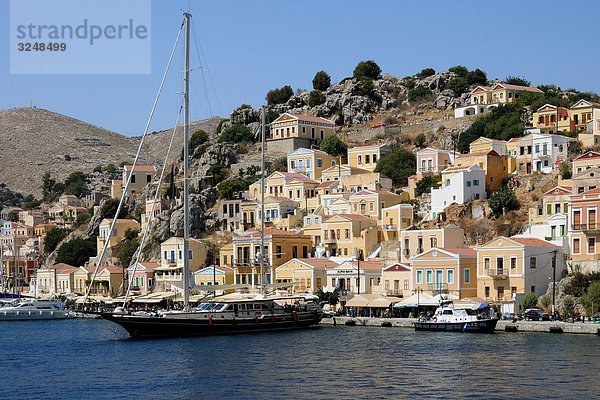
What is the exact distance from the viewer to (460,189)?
89062 millimetres

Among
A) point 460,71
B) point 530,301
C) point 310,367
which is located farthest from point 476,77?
Result: point 310,367

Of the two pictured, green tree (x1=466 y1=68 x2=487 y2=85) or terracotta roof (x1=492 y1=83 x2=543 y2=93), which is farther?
green tree (x1=466 y1=68 x2=487 y2=85)

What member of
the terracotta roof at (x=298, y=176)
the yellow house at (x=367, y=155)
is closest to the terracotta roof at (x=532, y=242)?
the terracotta roof at (x=298, y=176)

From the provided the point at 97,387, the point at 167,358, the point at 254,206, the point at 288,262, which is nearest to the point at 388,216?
the point at 288,262

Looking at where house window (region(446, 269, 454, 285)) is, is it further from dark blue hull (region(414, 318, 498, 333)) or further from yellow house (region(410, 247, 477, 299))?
dark blue hull (region(414, 318, 498, 333))

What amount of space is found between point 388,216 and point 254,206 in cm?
1890

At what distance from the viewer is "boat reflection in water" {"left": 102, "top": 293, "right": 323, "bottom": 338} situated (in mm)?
63000

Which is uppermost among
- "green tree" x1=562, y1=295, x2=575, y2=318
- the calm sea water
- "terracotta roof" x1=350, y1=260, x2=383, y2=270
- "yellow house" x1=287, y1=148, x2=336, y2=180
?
"yellow house" x1=287, y1=148, x2=336, y2=180

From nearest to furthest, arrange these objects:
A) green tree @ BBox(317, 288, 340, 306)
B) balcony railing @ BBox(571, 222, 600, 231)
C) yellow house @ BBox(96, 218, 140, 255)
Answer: balcony railing @ BBox(571, 222, 600, 231), green tree @ BBox(317, 288, 340, 306), yellow house @ BBox(96, 218, 140, 255)

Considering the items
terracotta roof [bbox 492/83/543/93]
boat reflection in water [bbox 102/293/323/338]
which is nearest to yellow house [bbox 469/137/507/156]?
terracotta roof [bbox 492/83/543/93]

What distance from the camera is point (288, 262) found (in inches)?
3501

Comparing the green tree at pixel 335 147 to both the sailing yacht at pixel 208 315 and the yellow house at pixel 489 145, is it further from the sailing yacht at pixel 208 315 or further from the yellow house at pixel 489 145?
the sailing yacht at pixel 208 315

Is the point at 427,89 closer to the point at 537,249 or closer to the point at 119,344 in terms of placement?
the point at 537,249

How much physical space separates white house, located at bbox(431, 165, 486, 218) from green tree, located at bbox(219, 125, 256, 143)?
48357mm
